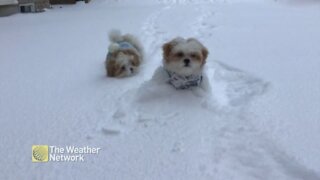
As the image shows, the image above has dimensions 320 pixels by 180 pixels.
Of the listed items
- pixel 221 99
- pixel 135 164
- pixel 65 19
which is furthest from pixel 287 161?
pixel 65 19

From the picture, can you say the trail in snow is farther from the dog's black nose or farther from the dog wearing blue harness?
the dog's black nose

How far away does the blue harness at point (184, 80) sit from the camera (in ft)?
9.71

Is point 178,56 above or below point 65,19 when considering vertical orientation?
above

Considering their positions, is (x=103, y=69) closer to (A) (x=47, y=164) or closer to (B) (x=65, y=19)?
(A) (x=47, y=164)

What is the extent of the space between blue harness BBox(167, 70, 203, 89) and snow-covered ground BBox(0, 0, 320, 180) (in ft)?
0.16

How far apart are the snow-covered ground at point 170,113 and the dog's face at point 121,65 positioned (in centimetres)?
8

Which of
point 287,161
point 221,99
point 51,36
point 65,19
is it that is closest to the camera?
point 287,161

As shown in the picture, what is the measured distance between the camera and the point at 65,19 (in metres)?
7.32

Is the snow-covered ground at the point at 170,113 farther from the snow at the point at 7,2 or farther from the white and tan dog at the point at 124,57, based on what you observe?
the snow at the point at 7,2

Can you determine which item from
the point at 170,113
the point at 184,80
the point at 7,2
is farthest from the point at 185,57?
the point at 7,2

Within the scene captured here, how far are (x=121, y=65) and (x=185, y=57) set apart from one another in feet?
2.63

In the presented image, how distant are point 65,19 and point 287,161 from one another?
5.99 m

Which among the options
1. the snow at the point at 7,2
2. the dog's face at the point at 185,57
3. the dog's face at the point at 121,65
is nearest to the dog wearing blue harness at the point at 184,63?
the dog's face at the point at 185,57

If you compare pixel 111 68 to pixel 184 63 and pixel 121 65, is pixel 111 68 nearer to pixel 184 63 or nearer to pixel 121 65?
pixel 121 65
